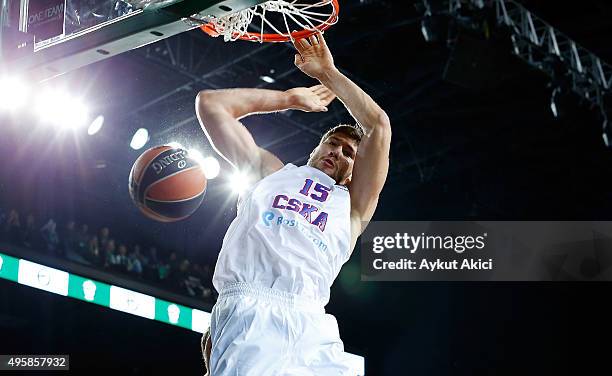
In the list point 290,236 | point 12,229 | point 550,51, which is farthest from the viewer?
point 550,51

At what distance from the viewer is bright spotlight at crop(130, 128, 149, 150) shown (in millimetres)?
9875

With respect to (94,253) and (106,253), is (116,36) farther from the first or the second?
(106,253)

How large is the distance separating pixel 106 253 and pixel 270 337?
6868 mm

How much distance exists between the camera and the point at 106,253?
30.8 ft

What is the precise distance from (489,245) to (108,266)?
4951 mm

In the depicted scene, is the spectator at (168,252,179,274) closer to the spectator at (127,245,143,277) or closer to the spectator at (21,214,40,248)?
the spectator at (127,245,143,277)

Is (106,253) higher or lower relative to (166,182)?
higher

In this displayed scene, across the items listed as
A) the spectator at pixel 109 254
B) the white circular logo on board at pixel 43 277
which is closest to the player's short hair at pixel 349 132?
the white circular logo on board at pixel 43 277

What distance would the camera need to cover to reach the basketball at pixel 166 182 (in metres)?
4.98

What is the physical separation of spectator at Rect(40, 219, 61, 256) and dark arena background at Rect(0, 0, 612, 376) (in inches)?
0.9

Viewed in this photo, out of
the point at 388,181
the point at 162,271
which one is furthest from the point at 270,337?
the point at 388,181

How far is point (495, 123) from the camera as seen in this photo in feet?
35.0

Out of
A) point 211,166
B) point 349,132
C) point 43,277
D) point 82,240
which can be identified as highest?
point 211,166

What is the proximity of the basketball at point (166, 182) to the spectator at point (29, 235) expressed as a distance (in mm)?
3632
